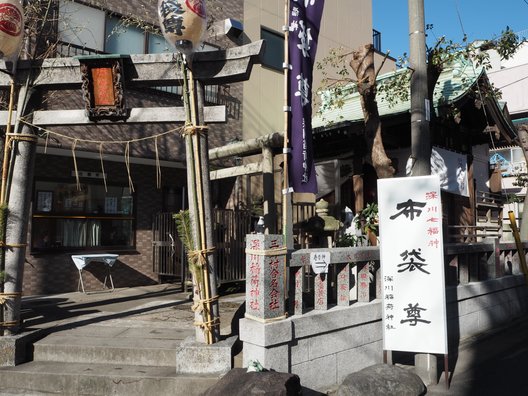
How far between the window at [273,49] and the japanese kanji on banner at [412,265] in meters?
10.2

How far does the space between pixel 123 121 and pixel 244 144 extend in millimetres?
3921

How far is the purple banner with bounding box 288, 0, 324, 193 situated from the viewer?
20.1ft

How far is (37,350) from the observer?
5.97 metres

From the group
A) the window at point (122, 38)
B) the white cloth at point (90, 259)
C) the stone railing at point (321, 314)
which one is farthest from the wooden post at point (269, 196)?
the window at point (122, 38)

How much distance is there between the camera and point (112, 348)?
18.8ft

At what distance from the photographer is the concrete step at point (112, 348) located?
18.5ft

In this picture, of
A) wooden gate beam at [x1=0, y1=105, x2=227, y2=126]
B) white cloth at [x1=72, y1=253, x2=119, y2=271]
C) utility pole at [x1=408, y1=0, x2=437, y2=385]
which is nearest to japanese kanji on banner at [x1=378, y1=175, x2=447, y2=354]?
utility pole at [x1=408, y1=0, x2=437, y2=385]

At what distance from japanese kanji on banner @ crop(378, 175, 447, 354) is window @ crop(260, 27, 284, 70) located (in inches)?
400

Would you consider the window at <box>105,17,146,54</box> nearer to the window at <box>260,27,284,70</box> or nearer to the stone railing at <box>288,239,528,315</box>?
the window at <box>260,27,284,70</box>

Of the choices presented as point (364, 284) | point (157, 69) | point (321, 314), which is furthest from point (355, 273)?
point (157, 69)

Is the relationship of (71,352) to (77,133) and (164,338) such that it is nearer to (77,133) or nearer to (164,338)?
(164,338)

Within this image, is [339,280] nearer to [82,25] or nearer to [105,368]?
[105,368]

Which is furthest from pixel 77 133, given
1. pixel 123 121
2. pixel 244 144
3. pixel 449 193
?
pixel 449 193

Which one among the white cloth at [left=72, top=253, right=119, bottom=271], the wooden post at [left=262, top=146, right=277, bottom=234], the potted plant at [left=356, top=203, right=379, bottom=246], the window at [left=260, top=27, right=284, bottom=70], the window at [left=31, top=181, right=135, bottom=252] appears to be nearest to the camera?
the wooden post at [left=262, top=146, right=277, bottom=234]
